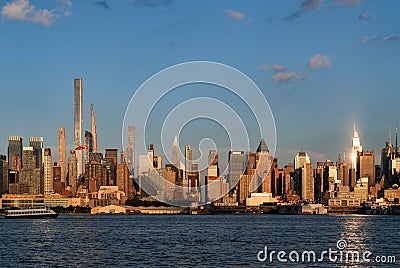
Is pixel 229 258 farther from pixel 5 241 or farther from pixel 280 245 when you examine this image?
pixel 5 241

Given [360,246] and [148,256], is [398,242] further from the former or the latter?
[148,256]

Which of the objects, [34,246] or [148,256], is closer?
[148,256]

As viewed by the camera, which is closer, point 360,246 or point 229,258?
point 229,258

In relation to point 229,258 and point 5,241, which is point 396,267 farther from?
point 5,241

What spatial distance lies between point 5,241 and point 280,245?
3153 cm

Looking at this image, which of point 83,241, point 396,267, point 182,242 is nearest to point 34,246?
point 83,241

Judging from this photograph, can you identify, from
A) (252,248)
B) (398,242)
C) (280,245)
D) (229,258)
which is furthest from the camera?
(398,242)

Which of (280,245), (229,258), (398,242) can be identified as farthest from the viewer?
(398,242)

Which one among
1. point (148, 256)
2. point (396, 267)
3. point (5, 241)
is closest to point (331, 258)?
point (396, 267)

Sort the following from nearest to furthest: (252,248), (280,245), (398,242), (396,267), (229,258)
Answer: (396,267), (229,258), (252,248), (280,245), (398,242)

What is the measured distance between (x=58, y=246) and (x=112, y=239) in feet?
42.0

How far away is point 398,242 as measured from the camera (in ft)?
292

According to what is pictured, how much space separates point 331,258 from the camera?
218 feet

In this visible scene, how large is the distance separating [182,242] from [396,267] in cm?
3148
